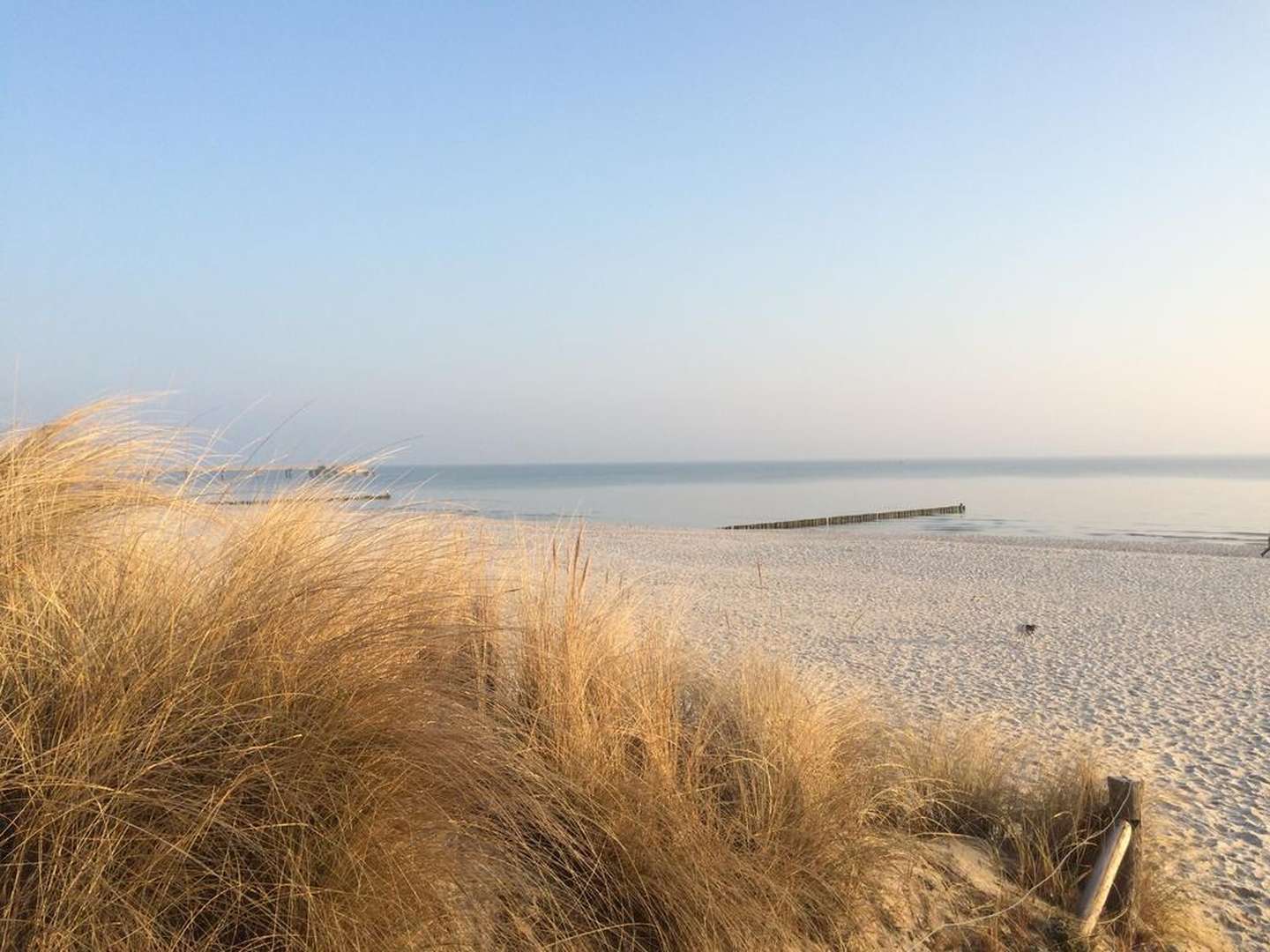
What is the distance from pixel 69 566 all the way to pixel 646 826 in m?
1.86

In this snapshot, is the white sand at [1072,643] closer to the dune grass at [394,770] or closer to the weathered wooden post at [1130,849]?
the weathered wooden post at [1130,849]

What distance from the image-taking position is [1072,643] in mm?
10562

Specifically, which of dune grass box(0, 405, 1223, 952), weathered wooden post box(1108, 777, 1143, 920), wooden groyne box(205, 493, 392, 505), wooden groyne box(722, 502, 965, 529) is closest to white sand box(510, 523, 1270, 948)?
weathered wooden post box(1108, 777, 1143, 920)

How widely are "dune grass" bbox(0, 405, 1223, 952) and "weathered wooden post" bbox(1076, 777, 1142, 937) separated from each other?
0.09m

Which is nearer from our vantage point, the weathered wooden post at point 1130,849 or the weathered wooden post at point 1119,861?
the weathered wooden post at point 1119,861

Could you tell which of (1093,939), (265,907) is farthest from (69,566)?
(1093,939)

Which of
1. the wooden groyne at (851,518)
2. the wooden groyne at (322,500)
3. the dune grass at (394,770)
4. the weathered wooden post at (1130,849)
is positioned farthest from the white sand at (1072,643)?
the wooden groyne at (851,518)

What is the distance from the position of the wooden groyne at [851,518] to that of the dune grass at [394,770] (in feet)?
112

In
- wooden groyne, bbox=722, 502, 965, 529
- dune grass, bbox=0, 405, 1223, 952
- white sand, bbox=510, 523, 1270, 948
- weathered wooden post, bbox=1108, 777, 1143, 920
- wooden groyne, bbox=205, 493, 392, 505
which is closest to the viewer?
dune grass, bbox=0, 405, 1223, 952

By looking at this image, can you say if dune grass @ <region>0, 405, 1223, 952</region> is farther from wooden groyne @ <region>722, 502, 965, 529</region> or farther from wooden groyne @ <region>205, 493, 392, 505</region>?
wooden groyne @ <region>722, 502, 965, 529</region>

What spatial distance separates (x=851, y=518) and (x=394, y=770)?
41.0 m

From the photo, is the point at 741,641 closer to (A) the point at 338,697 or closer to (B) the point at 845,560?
(A) the point at 338,697

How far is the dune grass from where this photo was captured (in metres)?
1.85

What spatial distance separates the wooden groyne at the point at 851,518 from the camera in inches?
1515
